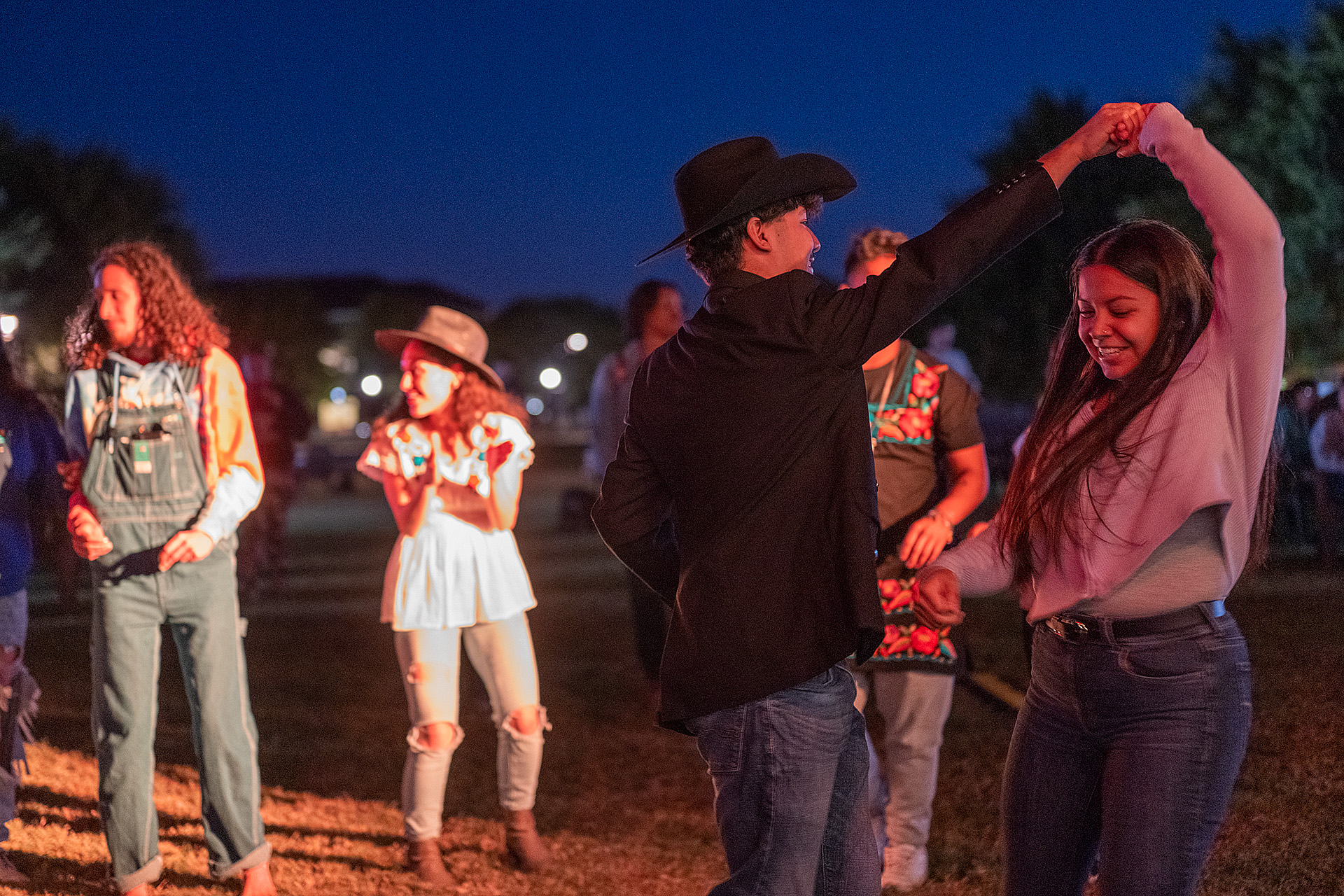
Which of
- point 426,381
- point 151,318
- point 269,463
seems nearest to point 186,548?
point 151,318

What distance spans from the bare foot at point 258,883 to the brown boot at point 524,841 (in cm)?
90

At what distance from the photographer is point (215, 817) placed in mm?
4117

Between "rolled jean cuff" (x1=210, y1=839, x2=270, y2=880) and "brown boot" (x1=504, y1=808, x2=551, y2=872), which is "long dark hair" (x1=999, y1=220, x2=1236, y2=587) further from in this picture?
"rolled jean cuff" (x1=210, y1=839, x2=270, y2=880)

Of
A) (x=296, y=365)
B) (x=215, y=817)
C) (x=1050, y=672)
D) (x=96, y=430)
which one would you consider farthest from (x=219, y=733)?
(x=296, y=365)

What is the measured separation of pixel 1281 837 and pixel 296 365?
72.9 m

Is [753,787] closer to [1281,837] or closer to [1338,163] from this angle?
[1281,837]

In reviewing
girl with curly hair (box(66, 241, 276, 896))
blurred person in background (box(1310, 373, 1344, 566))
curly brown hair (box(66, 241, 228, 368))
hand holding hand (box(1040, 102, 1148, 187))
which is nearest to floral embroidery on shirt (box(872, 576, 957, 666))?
hand holding hand (box(1040, 102, 1148, 187))

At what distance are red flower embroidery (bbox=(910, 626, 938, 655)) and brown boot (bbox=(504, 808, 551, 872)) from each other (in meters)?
1.65

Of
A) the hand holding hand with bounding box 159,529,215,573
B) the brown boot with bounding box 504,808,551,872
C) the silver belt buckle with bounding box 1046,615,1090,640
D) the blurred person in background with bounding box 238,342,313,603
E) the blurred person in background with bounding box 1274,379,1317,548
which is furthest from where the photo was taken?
the blurred person in background with bounding box 1274,379,1317,548

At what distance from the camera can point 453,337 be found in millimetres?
4559

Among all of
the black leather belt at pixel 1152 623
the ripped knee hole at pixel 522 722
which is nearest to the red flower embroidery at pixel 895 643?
the ripped knee hole at pixel 522 722

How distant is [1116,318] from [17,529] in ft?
13.2

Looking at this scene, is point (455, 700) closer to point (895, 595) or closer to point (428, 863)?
point (428, 863)

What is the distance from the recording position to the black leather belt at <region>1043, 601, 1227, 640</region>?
2332mm
